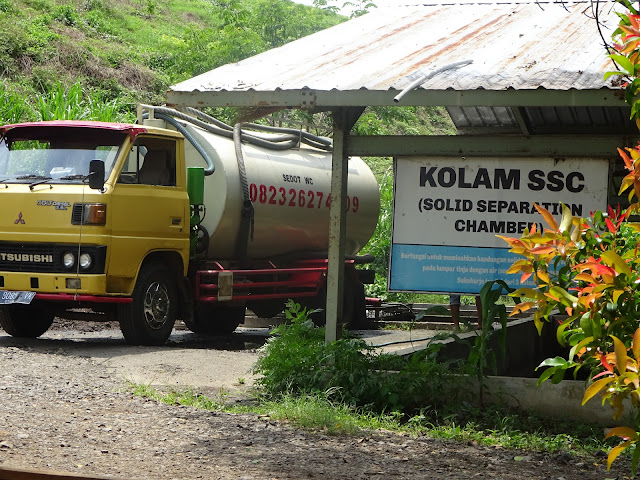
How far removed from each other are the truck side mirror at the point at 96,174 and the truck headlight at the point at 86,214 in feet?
0.72

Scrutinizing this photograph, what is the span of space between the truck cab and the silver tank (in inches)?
35.0

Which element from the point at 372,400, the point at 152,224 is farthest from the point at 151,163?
the point at 372,400

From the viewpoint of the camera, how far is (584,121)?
992 centimetres

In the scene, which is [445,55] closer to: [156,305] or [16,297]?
[156,305]

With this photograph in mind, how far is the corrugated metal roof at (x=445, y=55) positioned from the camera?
7.23 m

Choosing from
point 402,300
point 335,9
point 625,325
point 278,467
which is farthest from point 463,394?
point 335,9

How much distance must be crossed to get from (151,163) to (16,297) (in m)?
2.18

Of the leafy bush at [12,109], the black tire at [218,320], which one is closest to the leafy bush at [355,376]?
the black tire at [218,320]

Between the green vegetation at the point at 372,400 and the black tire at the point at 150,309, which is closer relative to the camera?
the green vegetation at the point at 372,400

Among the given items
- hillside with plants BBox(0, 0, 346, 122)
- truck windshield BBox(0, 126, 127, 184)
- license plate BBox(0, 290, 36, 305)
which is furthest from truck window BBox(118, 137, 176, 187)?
hillside with plants BBox(0, 0, 346, 122)

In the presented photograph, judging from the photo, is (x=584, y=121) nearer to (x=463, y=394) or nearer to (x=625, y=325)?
(x=463, y=394)

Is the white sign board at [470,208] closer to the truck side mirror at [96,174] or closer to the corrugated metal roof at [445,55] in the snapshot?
the corrugated metal roof at [445,55]

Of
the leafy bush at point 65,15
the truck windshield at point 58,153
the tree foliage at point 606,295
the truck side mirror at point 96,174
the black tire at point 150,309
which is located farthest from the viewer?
the leafy bush at point 65,15

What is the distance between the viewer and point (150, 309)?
37.5 ft
